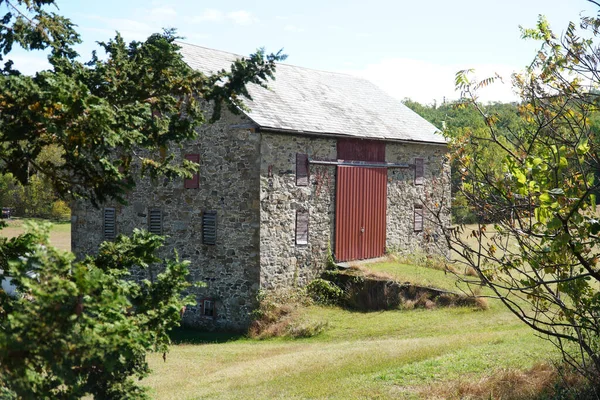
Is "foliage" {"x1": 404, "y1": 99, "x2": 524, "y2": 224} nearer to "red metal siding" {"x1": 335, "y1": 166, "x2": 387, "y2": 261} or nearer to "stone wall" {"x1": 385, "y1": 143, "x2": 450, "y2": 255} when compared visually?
"stone wall" {"x1": 385, "y1": 143, "x2": 450, "y2": 255}

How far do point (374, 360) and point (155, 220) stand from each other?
10332 millimetres

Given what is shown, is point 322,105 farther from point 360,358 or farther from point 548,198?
point 548,198

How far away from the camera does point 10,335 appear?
521 centimetres

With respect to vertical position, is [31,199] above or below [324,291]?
above

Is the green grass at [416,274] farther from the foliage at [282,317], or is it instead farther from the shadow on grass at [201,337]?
the shadow on grass at [201,337]

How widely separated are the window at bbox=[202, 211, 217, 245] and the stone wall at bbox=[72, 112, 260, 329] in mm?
117

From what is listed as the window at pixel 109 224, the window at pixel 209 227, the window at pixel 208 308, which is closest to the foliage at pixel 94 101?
the window at pixel 209 227

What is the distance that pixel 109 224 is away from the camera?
847 inches

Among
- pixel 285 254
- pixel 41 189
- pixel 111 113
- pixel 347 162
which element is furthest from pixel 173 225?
pixel 41 189

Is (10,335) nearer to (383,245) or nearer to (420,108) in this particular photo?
(383,245)

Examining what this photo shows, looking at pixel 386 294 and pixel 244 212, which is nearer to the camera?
pixel 244 212

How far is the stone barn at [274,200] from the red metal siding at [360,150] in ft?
0.11

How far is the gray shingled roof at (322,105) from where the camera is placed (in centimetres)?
1936

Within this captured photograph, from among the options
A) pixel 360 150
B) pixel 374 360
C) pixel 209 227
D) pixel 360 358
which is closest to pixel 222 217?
pixel 209 227
